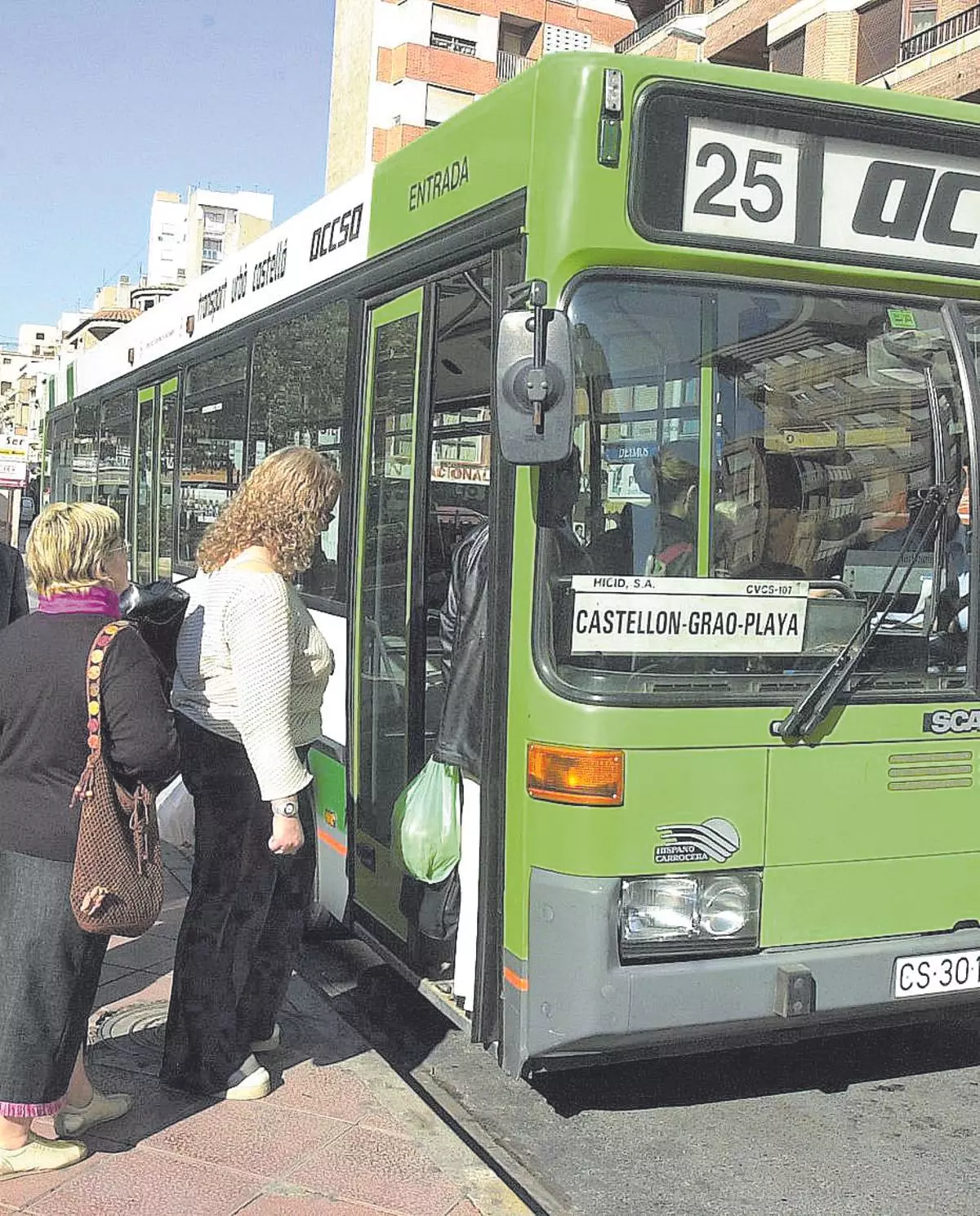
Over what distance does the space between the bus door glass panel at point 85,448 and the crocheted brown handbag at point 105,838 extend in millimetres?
8238

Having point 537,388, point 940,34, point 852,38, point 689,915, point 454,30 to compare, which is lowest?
point 689,915

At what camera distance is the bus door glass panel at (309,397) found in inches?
217

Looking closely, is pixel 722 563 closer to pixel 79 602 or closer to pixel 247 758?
pixel 247 758

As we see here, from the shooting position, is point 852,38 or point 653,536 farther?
point 852,38

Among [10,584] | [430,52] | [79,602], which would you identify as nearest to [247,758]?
[79,602]

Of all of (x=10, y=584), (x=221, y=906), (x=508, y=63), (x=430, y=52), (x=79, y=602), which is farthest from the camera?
(x=508, y=63)

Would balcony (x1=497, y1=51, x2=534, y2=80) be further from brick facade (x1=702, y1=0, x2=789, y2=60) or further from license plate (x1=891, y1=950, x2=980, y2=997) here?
license plate (x1=891, y1=950, x2=980, y2=997)

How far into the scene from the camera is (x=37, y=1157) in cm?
375

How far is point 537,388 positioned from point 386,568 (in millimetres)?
1637

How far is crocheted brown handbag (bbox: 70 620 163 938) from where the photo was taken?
354 cm

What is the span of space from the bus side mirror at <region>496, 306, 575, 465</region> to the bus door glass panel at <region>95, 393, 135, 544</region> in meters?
6.22

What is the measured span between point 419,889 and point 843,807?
159 cm

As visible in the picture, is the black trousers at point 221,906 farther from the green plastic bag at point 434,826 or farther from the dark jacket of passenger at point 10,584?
the dark jacket of passenger at point 10,584

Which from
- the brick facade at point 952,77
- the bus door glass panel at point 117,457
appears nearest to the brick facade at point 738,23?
the brick facade at point 952,77
